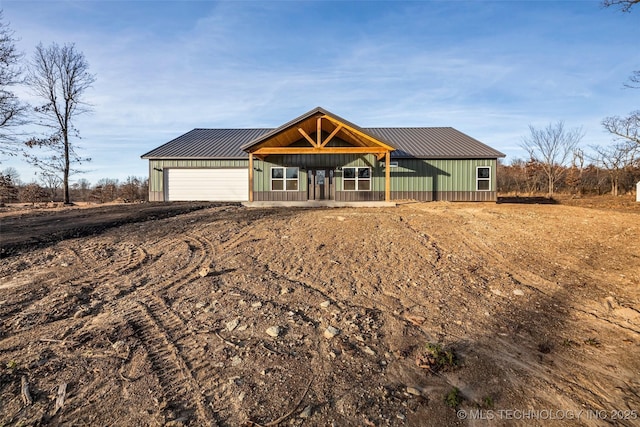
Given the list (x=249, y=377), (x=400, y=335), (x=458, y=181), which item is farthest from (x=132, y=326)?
(x=458, y=181)

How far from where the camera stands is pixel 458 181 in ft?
61.6

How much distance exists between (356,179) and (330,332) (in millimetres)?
15191

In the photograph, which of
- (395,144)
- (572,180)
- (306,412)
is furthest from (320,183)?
(572,180)

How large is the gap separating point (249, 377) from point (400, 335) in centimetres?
180

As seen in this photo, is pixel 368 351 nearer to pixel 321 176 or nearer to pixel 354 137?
pixel 354 137

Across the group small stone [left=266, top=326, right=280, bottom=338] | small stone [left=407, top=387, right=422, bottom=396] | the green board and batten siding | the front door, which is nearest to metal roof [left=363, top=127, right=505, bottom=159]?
the green board and batten siding

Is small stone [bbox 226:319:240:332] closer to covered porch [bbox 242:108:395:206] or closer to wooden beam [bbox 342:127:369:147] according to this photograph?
wooden beam [bbox 342:127:369:147]

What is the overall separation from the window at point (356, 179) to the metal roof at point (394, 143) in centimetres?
174

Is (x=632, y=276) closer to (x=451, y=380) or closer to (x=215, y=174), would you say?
(x=451, y=380)

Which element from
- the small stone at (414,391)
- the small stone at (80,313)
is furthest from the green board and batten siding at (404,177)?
the small stone at (414,391)

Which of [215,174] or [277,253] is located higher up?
[215,174]

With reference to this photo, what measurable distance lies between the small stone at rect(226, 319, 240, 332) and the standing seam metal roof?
13878mm

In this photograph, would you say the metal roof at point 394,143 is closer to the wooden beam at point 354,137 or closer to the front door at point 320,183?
the wooden beam at point 354,137

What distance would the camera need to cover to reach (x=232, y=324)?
4.18 m
